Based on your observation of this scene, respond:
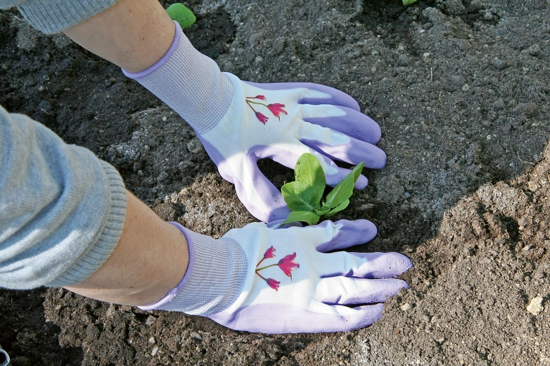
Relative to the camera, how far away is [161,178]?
5.30 ft

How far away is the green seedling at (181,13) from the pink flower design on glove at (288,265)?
1085mm

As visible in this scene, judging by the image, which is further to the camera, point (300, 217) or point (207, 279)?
point (300, 217)

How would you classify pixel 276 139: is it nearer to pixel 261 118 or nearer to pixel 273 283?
pixel 261 118

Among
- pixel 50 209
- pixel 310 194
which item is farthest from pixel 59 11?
pixel 310 194

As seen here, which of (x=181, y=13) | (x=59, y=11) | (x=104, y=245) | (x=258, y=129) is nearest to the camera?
(x=104, y=245)

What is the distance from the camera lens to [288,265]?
1.33 meters

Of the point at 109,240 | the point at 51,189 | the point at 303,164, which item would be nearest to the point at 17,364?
the point at 109,240

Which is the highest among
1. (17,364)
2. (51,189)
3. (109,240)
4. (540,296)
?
(51,189)

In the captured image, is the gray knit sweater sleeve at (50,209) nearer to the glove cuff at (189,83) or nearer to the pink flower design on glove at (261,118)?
the glove cuff at (189,83)

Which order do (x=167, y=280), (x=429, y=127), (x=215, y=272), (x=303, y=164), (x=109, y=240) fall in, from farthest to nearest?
(x=429, y=127)
(x=303, y=164)
(x=215, y=272)
(x=167, y=280)
(x=109, y=240)

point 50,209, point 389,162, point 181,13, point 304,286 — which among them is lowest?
point 304,286

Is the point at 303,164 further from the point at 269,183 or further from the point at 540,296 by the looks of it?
the point at 540,296

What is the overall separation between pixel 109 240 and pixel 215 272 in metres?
0.39

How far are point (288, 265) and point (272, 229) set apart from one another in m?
0.13
